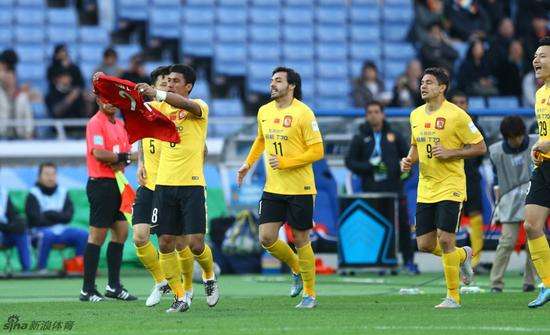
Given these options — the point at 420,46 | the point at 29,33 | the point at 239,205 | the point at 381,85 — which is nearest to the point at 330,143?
the point at 239,205

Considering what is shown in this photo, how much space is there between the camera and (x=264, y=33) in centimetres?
2738

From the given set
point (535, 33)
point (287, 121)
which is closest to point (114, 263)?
point (287, 121)

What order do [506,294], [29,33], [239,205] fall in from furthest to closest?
[29,33]
[239,205]
[506,294]

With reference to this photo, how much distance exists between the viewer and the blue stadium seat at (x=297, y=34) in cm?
2744

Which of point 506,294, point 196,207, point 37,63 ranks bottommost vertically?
point 506,294

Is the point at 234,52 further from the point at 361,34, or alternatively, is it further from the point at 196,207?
the point at 196,207

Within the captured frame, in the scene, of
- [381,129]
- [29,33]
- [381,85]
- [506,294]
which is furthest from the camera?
[29,33]

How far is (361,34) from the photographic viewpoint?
2777cm

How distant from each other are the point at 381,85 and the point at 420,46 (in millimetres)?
2550

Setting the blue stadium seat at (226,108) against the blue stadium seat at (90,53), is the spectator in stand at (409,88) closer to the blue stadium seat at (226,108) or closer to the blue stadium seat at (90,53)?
the blue stadium seat at (226,108)

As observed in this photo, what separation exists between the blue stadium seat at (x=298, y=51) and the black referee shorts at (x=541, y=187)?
1506 cm

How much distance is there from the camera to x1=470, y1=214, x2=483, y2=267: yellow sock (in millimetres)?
17797

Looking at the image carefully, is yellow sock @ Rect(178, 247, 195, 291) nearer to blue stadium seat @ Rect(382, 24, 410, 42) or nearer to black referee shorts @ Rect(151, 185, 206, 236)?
black referee shorts @ Rect(151, 185, 206, 236)

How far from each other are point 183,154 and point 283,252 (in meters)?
1.72
